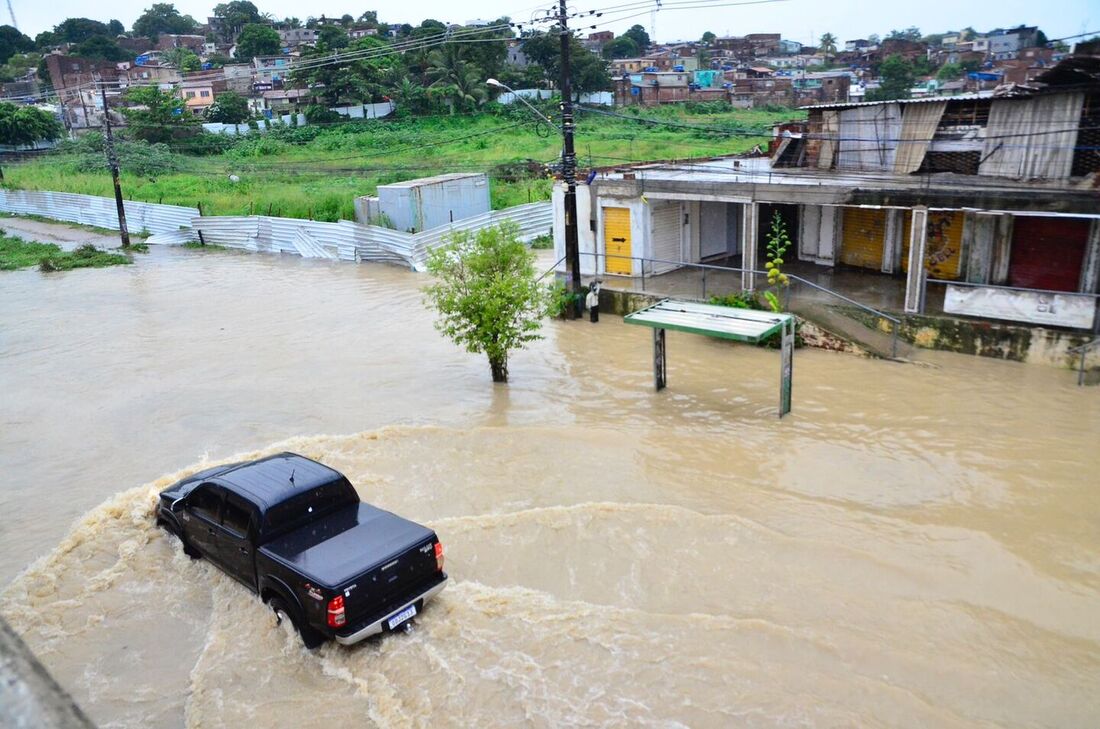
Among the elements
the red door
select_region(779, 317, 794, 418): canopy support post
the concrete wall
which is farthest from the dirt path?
the concrete wall

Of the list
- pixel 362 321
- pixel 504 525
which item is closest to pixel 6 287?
pixel 362 321

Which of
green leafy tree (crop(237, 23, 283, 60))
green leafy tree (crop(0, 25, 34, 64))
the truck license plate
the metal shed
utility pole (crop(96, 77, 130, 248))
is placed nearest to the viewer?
the truck license plate

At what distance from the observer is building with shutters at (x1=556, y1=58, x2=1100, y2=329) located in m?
16.9

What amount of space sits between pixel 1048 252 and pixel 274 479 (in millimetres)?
16441

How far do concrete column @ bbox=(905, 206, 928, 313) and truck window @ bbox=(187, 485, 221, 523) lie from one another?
46.3 ft

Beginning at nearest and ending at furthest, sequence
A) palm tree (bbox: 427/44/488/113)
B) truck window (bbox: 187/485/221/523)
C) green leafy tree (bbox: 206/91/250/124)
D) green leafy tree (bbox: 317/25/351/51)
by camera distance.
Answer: truck window (bbox: 187/485/221/523) → palm tree (bbox: 427/44/488/113) → green leafy tree (bbox: 206/91/250/124) → green leafy tree (bbox: 317/25/351/51)

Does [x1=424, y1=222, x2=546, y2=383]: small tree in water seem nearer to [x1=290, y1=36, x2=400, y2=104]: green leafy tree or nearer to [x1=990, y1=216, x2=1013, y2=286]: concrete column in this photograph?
[x1=990, y1=216, x2=1013, y2=286]: concrete column

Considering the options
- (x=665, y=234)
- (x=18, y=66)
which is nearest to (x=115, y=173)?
(x=665, y=234)

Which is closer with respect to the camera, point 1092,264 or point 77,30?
point 1092,264

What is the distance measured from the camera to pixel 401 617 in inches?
336

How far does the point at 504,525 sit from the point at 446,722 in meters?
3.76

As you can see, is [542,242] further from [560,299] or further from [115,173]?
[115,173]

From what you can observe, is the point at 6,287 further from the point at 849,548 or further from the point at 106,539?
the point at 849,548

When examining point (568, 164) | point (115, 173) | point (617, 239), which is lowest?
point (617, 239)
